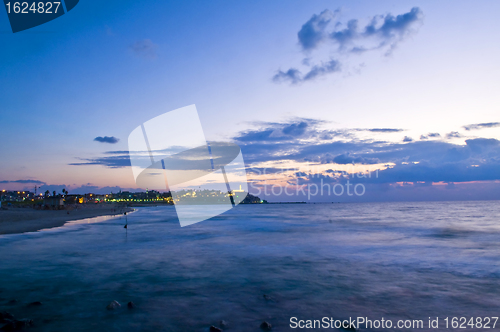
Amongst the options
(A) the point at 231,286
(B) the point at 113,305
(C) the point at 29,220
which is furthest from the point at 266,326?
(C) the point at 29,220

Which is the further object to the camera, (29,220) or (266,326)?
(29,220)

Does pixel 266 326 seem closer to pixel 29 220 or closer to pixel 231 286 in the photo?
pixel 231 286

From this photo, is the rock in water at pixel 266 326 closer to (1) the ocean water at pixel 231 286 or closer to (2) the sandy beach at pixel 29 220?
(1) the ocean water at pixel 231 286

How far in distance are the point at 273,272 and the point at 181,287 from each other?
17.0 ft

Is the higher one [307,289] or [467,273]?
[307,289]

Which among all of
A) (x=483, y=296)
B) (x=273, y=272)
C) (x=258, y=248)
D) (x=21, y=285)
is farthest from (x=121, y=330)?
(x=258, y=248)

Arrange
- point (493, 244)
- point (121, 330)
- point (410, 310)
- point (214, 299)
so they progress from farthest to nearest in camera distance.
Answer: point (493, 244)
point (214, 299)
point (410, 310)
point (121, 330)

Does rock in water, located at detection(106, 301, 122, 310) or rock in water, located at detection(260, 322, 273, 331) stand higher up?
rock in water, located at detection(106, 301, 122, 310)

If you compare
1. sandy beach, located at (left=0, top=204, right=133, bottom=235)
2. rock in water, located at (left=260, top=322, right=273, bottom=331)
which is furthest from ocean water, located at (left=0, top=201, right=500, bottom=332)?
sandy beach, located at (left=0, top=204, right=133, bottom=235)

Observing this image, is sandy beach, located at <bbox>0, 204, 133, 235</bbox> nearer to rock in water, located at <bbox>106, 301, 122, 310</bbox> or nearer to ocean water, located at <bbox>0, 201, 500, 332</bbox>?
ocean water, located at <bbox>0, 201, 500, 332</bbox>

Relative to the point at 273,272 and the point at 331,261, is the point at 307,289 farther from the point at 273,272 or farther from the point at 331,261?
the point at 331,261

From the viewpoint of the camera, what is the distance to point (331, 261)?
1869cm

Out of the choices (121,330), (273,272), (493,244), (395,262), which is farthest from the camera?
(493,244)

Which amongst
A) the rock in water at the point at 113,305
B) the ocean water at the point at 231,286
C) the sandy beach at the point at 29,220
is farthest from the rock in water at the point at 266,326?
the sandy beach at the point at 29,220
